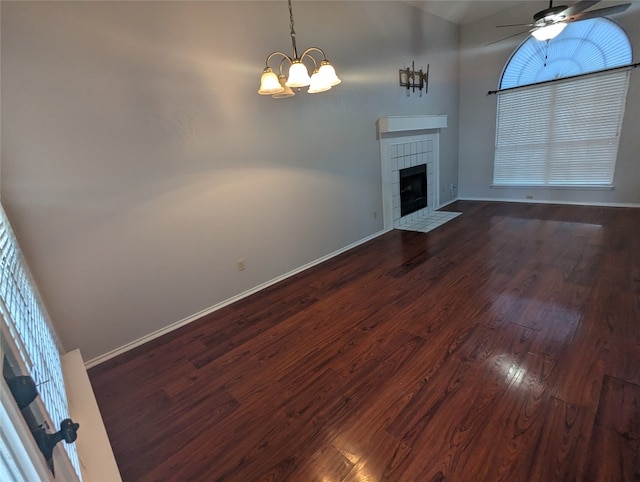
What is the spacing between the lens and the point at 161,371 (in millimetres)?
2150

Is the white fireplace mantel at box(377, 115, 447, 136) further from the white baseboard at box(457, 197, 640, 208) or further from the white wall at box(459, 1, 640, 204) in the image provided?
the white baseboard at box(457, 197, 640, 208)

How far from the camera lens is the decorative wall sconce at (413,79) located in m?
4.49

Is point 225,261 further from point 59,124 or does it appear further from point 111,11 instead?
point 111,11

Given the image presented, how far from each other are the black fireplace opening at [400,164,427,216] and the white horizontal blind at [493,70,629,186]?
1.65 metres

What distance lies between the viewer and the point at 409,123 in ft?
14.8

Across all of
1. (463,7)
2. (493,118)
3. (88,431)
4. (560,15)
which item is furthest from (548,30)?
(88,431)

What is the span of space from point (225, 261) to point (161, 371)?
42.3 inches

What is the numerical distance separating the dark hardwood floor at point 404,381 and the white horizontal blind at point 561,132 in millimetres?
2262

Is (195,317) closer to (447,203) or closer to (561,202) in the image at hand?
(447,203)

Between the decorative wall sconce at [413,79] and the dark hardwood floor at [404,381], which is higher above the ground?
the decorative wall sconce at [413,79]

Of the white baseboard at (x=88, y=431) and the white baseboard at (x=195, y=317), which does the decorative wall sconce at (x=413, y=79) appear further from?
the white baseboard at (x=88, y=431)

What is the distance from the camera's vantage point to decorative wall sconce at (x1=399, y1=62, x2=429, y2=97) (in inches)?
177

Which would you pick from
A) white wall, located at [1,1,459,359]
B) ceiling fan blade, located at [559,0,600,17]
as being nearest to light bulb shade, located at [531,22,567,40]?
ceiling fan blade, located at [559,0,600,17]

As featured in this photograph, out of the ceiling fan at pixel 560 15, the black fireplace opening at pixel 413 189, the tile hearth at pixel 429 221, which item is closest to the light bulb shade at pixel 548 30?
the ceiling fan at pixel 560 15
